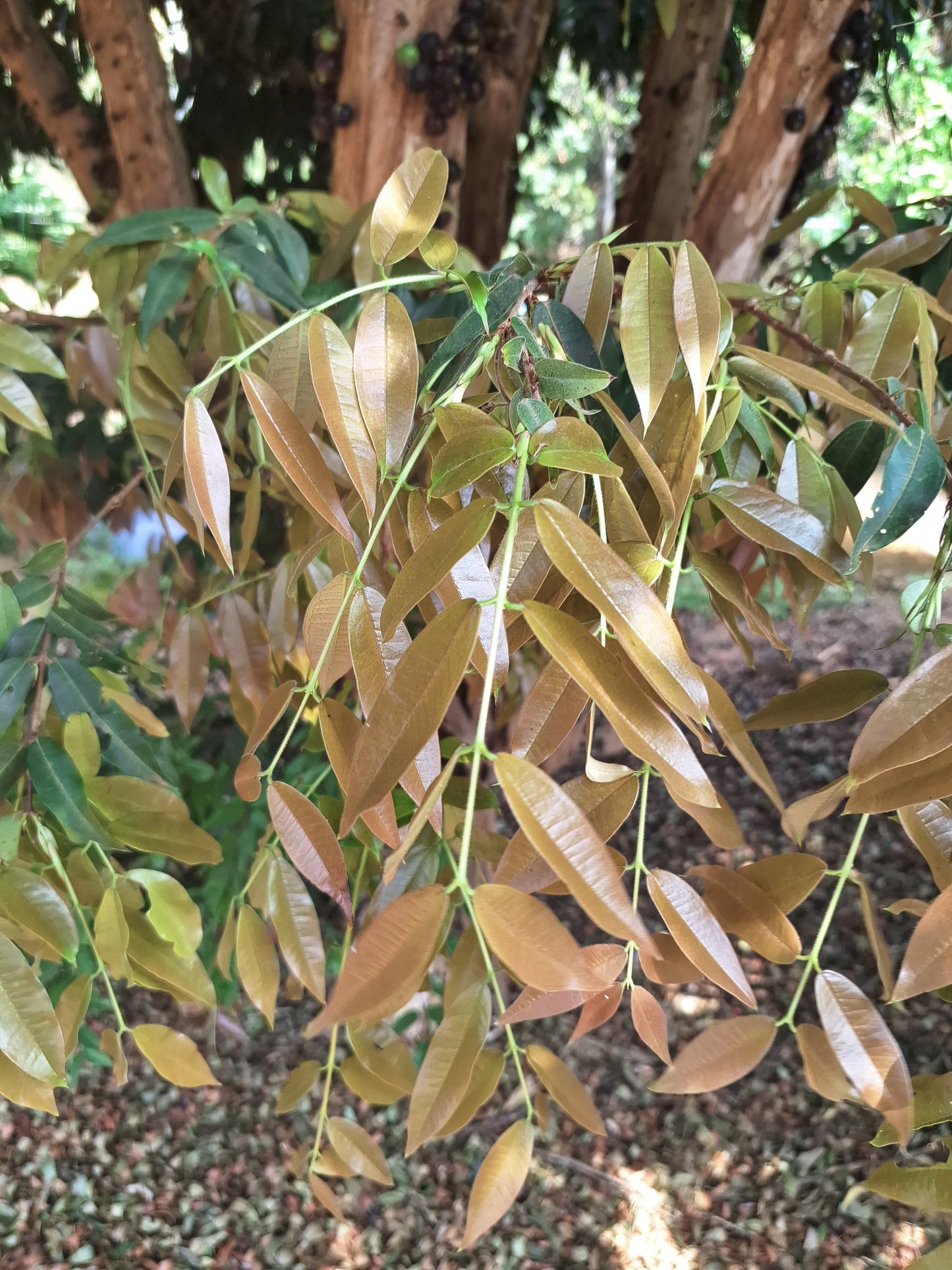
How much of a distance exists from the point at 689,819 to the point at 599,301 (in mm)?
1149

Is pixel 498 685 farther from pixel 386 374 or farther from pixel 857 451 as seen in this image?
pixel 857 451

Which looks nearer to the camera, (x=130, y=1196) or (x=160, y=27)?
(x=130, y=1196)

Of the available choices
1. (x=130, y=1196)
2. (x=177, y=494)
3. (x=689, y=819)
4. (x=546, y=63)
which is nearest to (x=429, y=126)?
(x=177, y=494)

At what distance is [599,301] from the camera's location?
398mm

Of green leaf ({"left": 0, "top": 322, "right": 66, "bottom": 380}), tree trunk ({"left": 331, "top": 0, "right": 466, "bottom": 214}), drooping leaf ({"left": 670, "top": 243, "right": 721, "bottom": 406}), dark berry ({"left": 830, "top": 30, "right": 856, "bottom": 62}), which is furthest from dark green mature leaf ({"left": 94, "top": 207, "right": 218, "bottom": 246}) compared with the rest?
dark berry ({"left": 830, "top": 30, "right": 856, "bottom": 62})

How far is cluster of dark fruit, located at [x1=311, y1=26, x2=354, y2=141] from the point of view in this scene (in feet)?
2.75

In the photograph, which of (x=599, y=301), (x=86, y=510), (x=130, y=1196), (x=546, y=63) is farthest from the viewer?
(x=546, y=63)

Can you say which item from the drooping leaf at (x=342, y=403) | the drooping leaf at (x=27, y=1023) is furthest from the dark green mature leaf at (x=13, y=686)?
the drooping leaf at (x=342, y=403)

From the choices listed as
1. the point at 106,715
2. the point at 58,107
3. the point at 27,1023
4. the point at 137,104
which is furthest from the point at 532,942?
the point at 58,107

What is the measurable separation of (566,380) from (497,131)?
38.0 inches

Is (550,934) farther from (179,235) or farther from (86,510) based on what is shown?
(86,510)

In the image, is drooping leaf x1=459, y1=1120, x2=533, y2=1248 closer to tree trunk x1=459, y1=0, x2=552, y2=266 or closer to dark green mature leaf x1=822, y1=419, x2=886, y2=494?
dark green mature leaf x1=822, y1=419, x2=886, y2=494

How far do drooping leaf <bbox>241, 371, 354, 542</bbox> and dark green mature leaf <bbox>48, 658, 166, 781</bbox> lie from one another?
24 cm

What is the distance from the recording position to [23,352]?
494mm
